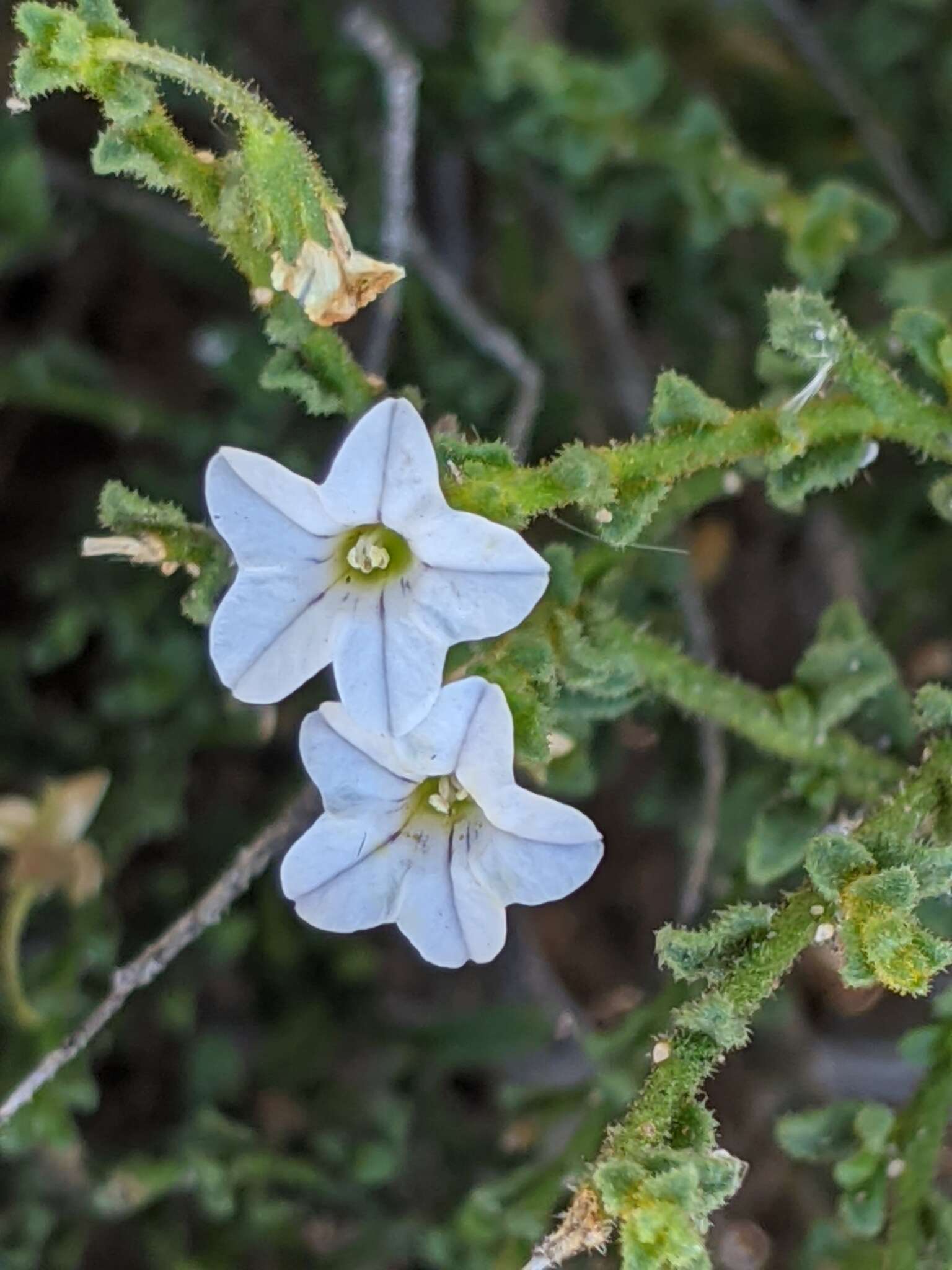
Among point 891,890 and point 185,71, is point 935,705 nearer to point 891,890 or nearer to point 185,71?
point 891,890

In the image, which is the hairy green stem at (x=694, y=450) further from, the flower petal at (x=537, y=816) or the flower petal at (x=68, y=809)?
the flower petal at (x=68, y=809)

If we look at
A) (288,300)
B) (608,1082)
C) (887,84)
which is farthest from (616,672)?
(887,84)

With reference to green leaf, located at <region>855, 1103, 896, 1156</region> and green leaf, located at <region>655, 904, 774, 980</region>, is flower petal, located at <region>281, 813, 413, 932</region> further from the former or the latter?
green leaf, located at <region>855, 1103, 896, 1156</region>

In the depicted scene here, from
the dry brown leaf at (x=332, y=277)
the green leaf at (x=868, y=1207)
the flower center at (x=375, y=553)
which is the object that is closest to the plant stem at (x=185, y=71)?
the dry brown leaf at (x=332, y=277)

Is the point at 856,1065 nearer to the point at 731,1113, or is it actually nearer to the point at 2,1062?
the point at 731,1113

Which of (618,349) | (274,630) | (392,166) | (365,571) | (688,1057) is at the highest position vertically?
(618,349)

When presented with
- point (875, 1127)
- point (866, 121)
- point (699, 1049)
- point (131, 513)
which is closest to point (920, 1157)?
point (875, 1127)
